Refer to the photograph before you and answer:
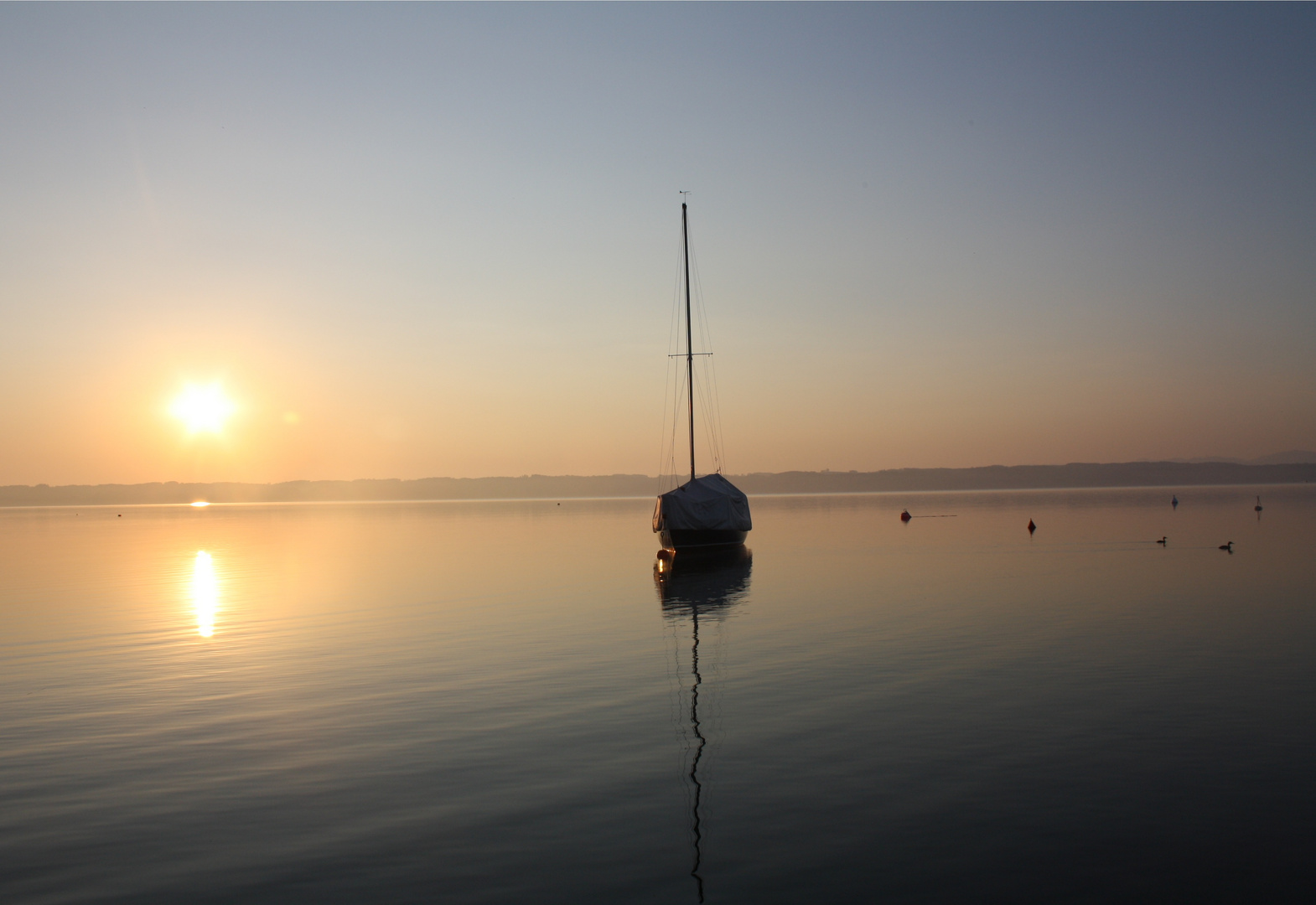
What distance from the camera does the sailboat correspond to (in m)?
59.0

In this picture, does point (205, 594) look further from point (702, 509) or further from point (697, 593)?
point (702, 509)

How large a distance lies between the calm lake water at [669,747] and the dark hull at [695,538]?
59.8ft

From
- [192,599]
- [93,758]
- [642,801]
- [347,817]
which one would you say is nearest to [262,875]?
[347,817]

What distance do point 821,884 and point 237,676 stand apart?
19.3 metres

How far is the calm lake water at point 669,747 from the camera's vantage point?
11.0 meters

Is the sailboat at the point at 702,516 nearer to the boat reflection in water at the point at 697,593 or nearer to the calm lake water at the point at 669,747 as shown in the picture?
the boat reflection in water at the point at 697,593

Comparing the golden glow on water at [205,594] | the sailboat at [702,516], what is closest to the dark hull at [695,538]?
the sailboat at [702,516]

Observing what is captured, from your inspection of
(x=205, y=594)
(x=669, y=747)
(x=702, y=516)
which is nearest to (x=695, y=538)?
(x=702, y=516)

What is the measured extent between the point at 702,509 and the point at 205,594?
2983cm

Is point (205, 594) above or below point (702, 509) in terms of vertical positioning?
below

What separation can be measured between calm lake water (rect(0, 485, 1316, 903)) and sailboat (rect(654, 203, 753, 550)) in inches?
714

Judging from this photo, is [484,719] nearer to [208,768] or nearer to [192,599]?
[208,768]

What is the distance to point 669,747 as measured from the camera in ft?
54.3

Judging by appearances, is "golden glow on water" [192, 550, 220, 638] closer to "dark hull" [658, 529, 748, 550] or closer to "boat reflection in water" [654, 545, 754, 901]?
"boat reflection in water" [654, 545, 754, 901]
